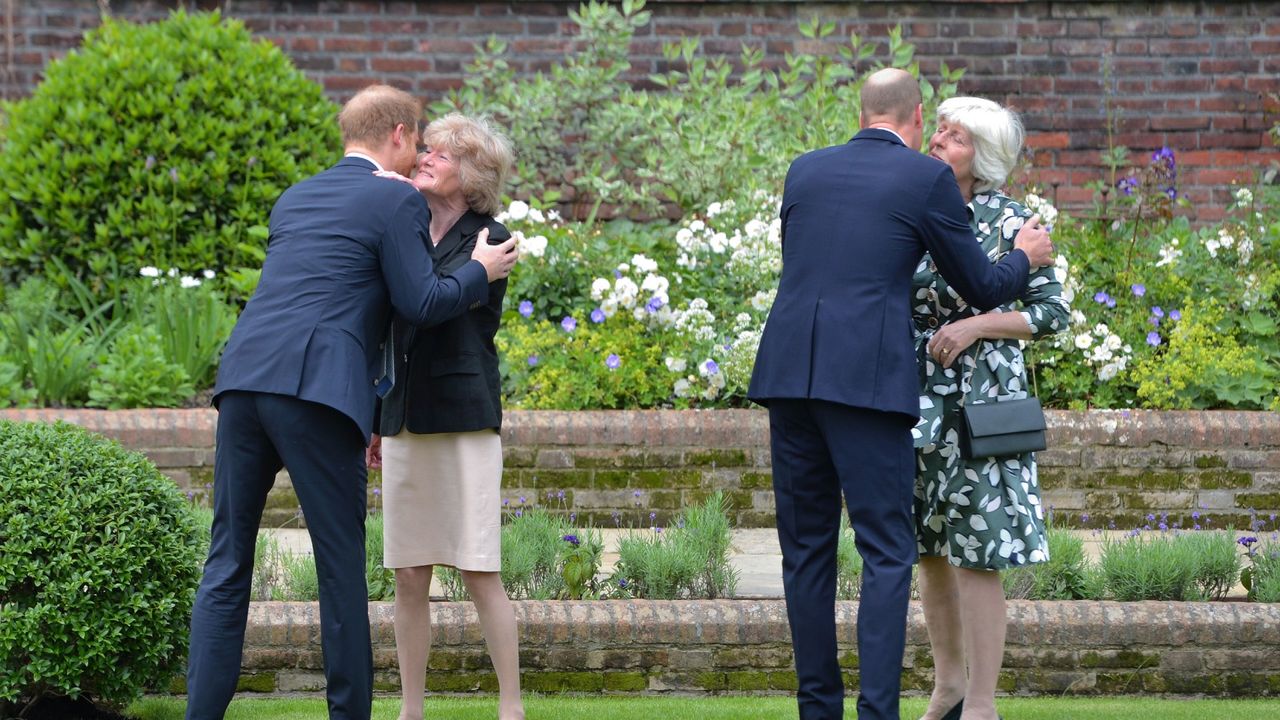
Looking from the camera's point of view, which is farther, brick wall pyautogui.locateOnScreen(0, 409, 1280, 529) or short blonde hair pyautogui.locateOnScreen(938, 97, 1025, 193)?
brick wall pyautogui.locateOnScreen(0, 409, 1280, 529)

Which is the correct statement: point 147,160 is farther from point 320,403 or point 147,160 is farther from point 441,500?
point 320,403

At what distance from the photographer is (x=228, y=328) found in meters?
7.13

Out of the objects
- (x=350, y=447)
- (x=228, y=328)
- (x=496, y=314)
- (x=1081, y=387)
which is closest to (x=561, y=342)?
(x=228, y=328)

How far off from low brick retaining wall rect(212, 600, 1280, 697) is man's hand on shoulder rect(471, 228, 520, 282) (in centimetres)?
123

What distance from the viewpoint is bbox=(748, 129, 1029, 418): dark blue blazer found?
139 inches

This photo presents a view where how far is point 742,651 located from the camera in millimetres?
4523

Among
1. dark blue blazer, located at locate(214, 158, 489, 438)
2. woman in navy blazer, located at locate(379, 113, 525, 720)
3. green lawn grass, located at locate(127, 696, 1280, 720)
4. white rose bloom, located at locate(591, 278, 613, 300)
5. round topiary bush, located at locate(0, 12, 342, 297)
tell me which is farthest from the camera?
round topiary bush, located at locate(0, 12, 342, 297)

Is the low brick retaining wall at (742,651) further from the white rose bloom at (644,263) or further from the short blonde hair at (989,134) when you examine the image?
the white rose bloom at (644,263)

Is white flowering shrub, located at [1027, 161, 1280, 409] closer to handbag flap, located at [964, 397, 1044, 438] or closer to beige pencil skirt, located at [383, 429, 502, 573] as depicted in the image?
handbag flap, located at [964, 397, 1044, 438]

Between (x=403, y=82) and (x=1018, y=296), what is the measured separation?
6.07 metres

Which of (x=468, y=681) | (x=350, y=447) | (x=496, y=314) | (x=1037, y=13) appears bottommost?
(x=468, y=681)

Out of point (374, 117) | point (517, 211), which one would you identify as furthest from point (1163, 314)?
point (374, 117)

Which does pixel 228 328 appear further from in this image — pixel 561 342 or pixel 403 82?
pixel 403 82

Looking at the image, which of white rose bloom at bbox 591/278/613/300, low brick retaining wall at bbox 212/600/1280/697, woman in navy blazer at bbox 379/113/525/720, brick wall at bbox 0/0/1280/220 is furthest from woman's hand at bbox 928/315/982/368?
brick wall at bbox 0/0/1280/220
